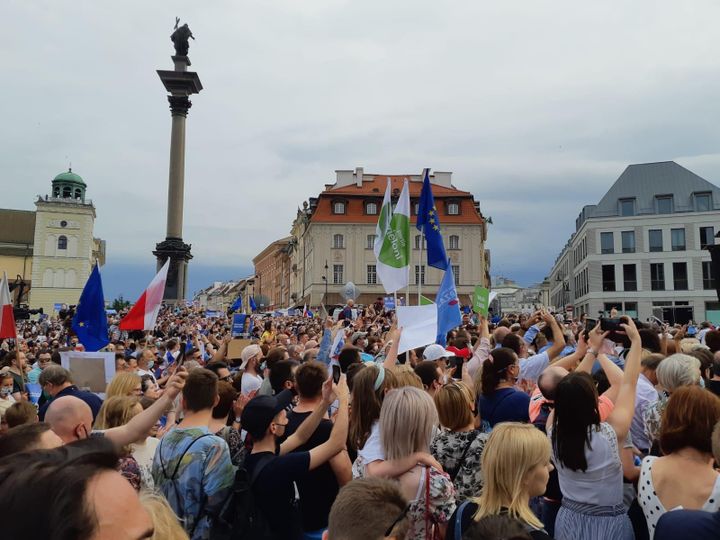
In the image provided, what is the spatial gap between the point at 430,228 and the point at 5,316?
730cm

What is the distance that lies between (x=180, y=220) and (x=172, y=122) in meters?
6.79

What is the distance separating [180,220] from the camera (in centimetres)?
3956

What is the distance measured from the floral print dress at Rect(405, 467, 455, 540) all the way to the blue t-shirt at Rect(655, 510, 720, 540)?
3.92 feet

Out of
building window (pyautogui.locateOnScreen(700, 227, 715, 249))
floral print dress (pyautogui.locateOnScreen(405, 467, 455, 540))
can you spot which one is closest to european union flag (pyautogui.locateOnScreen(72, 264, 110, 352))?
floral print dress (pyautogui.locateOnScreen(405, 467, 455, 540))

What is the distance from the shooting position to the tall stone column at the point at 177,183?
38594 millimetres

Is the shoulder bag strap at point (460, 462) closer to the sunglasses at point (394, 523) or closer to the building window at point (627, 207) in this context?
the sunglasses at point (394, 523)

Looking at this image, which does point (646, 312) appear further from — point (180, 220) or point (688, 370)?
point (688, 370)

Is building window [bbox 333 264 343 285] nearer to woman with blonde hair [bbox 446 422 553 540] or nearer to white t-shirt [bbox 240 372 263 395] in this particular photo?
white t-shirt [bbox 240 372 263 395]

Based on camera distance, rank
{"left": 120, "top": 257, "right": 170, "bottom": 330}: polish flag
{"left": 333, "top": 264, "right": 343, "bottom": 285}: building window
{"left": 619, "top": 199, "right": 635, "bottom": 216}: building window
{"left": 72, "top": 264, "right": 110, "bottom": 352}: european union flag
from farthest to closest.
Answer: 1. {"left": 333, "top": 264, "right": 343, "bottom": 285}: building window
2. {"left": 619, "top": 199, "right": 635, "bottom": 216}: building window
3. {"left": 120, "top": 257, "right": 170, "bottom": 330}: polish flag
4. {"left": 72, "top": 264, "right": 110, "bottom": 352}: european union flag

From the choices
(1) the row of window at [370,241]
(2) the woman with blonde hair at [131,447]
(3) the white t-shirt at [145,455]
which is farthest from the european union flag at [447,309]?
(1) the row of window at [370,241]

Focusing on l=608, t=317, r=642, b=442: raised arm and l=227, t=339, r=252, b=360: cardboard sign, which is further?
l=227, t=339, r=252, b=360: cardboard sign

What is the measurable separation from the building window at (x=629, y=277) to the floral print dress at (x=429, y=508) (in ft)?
200

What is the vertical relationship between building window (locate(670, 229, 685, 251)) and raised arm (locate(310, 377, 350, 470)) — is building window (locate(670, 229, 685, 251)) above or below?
above

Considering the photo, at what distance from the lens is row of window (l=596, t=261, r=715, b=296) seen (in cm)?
5516
